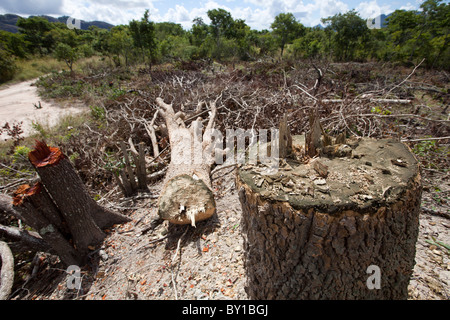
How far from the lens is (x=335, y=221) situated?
1.00m

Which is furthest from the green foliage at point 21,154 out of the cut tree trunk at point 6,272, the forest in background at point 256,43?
the forest in background at point 256,43

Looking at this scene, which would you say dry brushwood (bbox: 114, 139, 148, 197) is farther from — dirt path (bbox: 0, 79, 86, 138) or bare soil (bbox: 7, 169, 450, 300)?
dirt path (bbox: 0, 79, 86, 138)

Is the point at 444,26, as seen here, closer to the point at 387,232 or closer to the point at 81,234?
the point at 387,232

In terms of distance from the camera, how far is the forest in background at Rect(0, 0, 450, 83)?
12505 mm

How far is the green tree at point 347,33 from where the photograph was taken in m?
15.5

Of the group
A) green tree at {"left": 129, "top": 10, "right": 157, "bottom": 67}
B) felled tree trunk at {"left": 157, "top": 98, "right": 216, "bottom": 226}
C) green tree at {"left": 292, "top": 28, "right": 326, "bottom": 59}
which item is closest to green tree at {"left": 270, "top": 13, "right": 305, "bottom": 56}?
green tree at {"left": 292, "top": 28, "right": 326, "bottom": 59}

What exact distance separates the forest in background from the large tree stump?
34.3 ft

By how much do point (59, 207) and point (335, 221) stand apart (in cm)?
272

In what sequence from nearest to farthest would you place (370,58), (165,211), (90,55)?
(165,211) < (370,58) < (90,55)

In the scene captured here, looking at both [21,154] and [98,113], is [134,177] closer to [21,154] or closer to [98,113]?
[21,154]

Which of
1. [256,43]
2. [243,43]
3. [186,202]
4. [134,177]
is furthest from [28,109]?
[256,43]

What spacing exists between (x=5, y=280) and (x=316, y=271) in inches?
131
